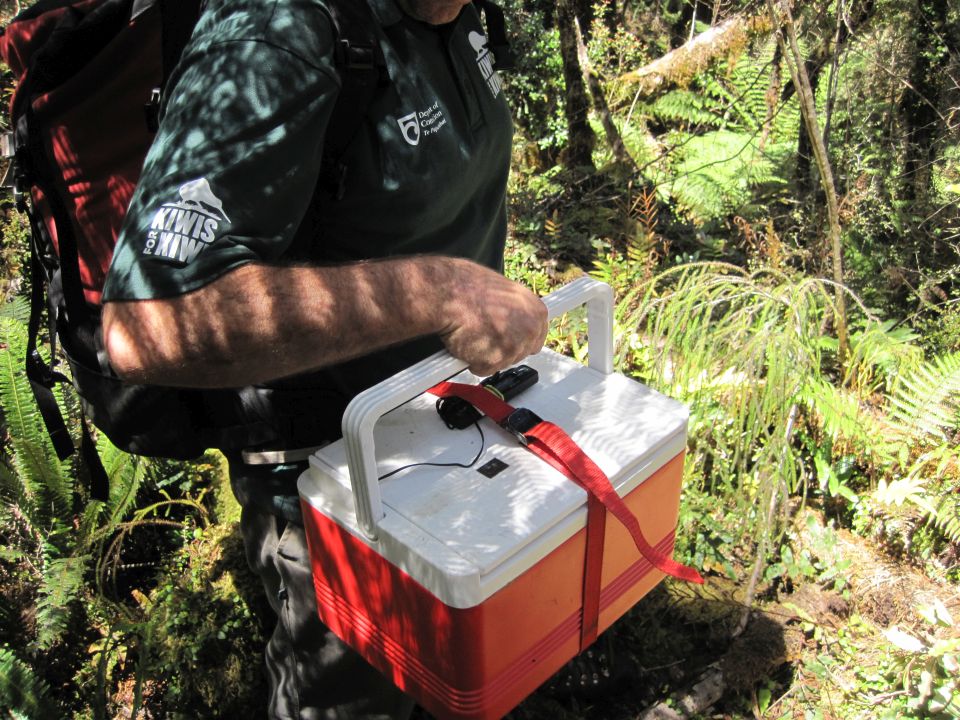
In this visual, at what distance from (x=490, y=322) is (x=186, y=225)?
49cm

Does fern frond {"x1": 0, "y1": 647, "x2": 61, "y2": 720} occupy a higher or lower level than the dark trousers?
lower

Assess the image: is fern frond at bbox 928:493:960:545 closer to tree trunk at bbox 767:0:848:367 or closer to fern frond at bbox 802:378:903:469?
fern frond at bbox 802:378:903:469

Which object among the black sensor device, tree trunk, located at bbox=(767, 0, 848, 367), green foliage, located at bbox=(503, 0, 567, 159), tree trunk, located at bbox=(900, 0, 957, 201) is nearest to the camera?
the black sensor device

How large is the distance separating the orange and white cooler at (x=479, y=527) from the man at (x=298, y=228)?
12 centimetres

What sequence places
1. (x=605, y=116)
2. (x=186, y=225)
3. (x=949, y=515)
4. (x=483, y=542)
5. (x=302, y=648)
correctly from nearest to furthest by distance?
(x=186, y=225), (x=483, y=542), (x=302, y=648), (x=949, y=515), (x=605, y=116)

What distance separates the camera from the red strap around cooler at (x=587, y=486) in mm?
1384

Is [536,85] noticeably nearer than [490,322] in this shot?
No

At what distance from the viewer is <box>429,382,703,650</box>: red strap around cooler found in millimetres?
1384

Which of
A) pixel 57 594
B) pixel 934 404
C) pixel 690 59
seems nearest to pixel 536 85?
pixel 690 59

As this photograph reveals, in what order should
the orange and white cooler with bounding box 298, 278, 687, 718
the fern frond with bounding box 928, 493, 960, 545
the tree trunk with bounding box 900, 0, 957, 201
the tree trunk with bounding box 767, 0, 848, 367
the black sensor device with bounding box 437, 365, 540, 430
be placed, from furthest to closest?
1. the tree trunk with bounding box 900, 0, 957, 201
2. the tree trunk with bounding box 767, 0, 848, 367
3. the fern frond with bounding box 928, 493, 960, 545
4. the black sensor device with bounding box 437, 365, 540, 430
5. the orange and white cooler with bounding box 298, 278, 687, 718

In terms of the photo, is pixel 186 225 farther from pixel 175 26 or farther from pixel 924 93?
pixel 924 93

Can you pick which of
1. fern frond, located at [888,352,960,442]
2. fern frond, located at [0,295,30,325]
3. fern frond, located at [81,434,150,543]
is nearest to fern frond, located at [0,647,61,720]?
fern frond, located at [81,434,150,543]

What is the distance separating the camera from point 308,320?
1.24 meters

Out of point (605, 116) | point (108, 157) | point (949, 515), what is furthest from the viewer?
point (605, 116)
